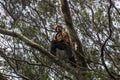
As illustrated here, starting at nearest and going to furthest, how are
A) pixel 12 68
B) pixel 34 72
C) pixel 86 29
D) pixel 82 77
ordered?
pixel 82 77 → pixel 12 68 → pixel 34 72 → pixel 86 29

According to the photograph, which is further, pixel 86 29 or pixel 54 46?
pixel 86 29

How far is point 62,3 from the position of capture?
13.0ft

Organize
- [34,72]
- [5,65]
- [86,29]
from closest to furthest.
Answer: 1. [5,65]
2. [34,72]
3. [86,29]

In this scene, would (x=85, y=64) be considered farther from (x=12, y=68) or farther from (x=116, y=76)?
(x=12, y=68)

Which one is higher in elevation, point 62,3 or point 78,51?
point 62,3

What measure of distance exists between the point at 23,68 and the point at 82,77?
1.56 metres

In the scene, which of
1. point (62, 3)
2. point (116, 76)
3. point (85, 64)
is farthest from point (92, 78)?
point (62, 3)

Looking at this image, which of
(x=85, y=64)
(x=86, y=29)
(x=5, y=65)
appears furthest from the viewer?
(x=86, y=29)

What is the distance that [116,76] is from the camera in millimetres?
3191

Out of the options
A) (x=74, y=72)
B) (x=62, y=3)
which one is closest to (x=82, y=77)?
(x=74, y=72)

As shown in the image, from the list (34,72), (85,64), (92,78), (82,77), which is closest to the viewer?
(92,78)

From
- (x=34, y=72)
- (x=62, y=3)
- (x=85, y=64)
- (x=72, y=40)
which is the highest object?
(x=62, y=3)

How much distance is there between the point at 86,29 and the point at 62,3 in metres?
2.26

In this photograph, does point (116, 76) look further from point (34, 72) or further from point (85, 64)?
point (34, 72)
